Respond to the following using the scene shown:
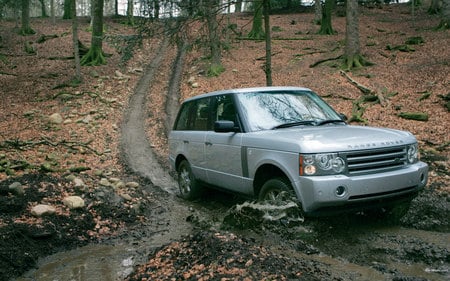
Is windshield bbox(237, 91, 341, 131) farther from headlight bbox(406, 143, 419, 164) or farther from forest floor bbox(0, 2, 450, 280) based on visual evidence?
forest floor bbox(0, 2, 450, 280)

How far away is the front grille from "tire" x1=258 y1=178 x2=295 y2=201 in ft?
2.54

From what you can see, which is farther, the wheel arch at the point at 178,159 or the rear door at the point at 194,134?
the wheel arch at the point at 178,159

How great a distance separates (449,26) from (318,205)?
68.6 ft

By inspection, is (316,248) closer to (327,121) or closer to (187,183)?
(327,121)

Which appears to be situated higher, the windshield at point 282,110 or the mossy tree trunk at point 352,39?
the mossy tree trunk at point 352,39

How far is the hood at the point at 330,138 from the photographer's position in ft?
16.3

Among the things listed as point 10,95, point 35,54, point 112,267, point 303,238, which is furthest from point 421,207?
point 35,54

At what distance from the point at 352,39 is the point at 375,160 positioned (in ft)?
43.0

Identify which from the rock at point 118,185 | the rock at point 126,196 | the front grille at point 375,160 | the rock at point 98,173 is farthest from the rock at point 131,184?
the front grille at point 375,160

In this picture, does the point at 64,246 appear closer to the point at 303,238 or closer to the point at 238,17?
the point at 303,238

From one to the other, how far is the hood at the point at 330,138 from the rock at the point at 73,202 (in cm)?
323

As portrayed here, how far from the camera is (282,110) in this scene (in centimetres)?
636

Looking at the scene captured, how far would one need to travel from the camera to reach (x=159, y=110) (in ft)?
56.1

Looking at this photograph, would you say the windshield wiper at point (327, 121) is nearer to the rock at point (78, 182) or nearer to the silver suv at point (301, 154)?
the silver suv at point (301, 154)
